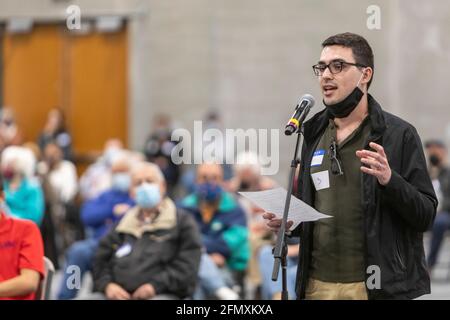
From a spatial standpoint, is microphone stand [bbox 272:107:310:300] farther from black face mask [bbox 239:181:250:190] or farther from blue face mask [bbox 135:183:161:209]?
black face mask [bbox 239:181:250:190]

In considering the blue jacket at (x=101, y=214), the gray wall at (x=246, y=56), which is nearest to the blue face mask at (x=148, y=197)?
the blue jacket at (x=101, y=214)

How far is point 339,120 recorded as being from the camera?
5250mm

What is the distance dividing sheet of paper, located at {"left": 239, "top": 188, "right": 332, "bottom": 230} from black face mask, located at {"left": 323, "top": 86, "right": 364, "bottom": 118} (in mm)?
434

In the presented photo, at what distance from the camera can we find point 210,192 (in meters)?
11.0

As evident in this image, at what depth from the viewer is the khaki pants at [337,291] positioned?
16.7 ft

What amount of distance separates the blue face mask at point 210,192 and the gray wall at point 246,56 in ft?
17.9

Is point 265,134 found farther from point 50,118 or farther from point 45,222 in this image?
point 50,118

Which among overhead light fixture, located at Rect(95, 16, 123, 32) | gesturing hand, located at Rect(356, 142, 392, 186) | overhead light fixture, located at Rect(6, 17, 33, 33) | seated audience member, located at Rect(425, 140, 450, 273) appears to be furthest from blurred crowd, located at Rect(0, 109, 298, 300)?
overhead light fixture, located at Rect(6, 17, 33, 33)

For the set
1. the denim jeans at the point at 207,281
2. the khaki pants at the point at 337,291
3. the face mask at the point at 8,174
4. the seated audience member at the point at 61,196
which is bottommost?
the seated audience member at the point at 61,196

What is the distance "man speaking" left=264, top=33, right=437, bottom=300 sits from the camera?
4965 mm

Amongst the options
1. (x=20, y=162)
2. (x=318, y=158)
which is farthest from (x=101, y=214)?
(x=318, y=158)

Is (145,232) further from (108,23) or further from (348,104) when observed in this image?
(108,23)

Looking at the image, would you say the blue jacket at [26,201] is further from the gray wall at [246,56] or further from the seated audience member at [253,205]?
the gray wall at [246,56]

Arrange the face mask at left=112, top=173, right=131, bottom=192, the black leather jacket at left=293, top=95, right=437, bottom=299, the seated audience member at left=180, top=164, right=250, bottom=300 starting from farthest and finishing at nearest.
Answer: the face mask at left=112, top=173, right=131, bottom=192
the seated audience member at left=180, top=164, right=250, bottom=300
the black leather jacket at left=293, top=95, right=437, bottom=299
